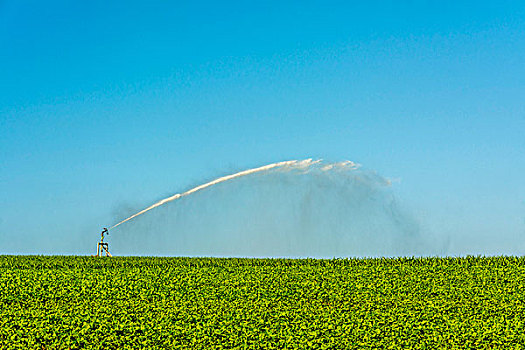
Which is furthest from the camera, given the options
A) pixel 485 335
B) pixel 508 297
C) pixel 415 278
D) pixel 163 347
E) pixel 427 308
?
pixel 415 278

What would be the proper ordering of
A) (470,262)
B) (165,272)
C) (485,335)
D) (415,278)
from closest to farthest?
(485,335), (415,278), (165,272), (470,262)

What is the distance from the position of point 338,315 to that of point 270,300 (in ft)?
7.56

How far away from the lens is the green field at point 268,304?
11562 millimetres

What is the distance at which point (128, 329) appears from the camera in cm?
1210

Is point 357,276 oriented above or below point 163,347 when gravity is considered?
above

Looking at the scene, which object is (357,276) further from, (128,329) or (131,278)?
(128,329)

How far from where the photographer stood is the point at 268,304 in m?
14.8

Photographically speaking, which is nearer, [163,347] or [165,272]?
[163,347]

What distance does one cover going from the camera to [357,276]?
18.4 metres

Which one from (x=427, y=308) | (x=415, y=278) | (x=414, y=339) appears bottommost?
(x=414, y=339)

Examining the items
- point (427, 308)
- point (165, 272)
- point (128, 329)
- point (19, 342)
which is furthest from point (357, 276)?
point (19, 342)

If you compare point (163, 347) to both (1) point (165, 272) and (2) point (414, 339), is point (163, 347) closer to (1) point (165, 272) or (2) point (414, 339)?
(2) point (414, 339)

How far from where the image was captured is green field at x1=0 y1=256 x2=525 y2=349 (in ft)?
37.9

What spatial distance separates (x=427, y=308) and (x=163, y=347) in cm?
666
